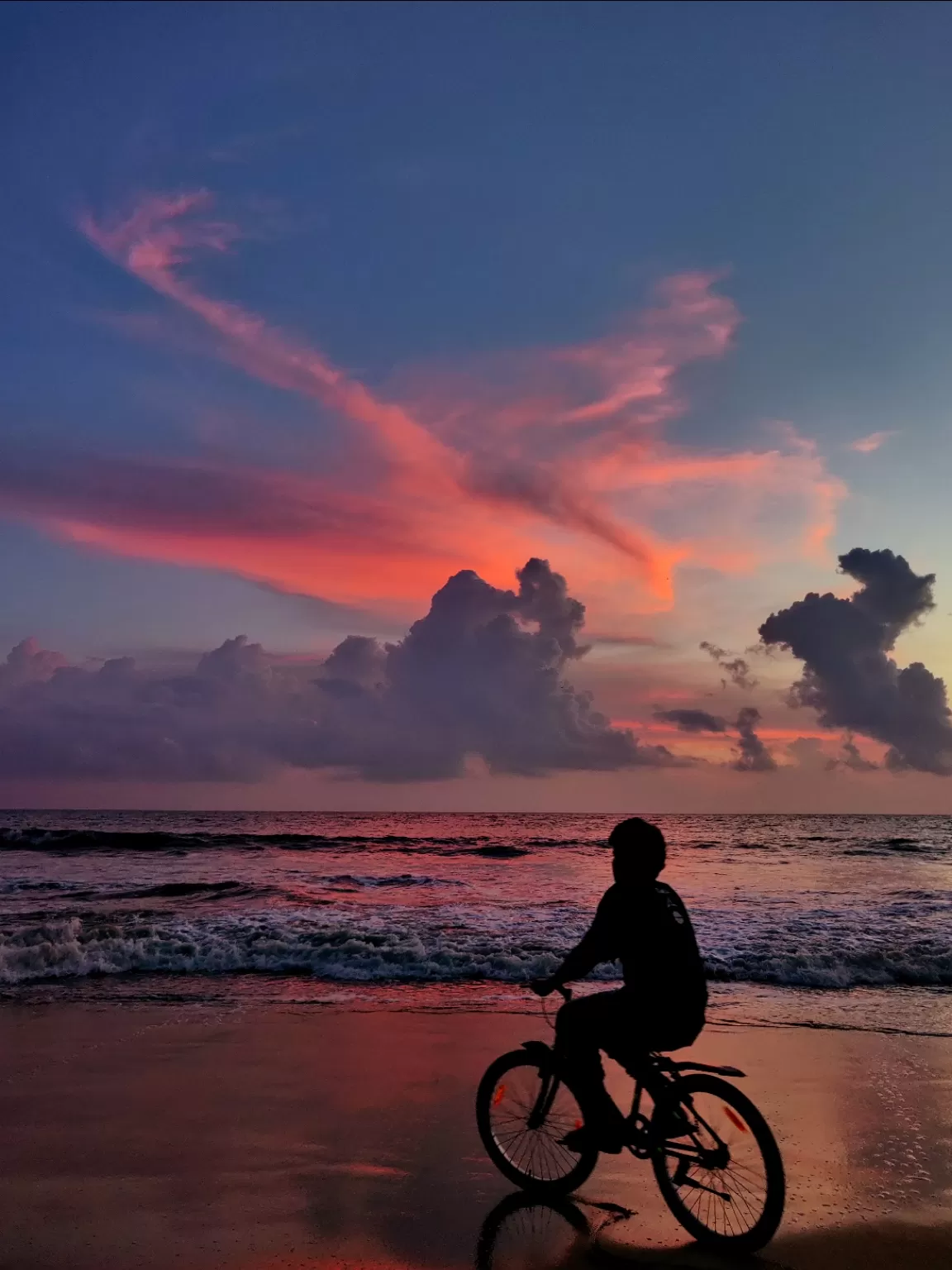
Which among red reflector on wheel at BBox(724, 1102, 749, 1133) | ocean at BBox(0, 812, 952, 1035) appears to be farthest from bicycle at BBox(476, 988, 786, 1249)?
ocean at BBox(0, 812, 952, 1035)

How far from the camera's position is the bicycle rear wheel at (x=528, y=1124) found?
18.2 feet

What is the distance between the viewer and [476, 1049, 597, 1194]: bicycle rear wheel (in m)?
5.54

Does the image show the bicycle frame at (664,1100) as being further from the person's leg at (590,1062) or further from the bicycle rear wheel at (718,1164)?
the person's leg at (590,1062)

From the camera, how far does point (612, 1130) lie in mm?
5148

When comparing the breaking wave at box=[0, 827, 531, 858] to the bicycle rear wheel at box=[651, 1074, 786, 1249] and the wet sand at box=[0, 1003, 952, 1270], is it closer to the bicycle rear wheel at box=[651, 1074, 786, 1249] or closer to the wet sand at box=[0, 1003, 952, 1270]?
the wet sand at box=[0, 1003, 952, 1270]

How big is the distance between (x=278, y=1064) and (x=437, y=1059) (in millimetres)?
1548

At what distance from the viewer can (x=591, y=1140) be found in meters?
5.27

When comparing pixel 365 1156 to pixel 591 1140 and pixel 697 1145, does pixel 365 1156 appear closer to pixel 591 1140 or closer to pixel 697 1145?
pixel 591 1140

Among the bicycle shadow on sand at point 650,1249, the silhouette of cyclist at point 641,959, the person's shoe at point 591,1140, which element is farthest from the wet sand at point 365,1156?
the silhouette of cyclist at point 641,959

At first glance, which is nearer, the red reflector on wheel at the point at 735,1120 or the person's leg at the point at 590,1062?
the red reflector on wheel at the point at 735,1120

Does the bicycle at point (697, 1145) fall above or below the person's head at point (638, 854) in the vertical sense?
below

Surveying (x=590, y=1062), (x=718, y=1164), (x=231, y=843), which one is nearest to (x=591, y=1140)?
(x=590, y=1062)

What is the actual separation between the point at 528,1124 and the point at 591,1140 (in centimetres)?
57

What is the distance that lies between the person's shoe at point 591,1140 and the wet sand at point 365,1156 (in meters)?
0.41
